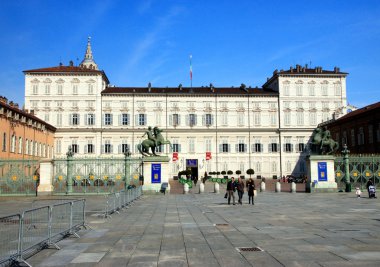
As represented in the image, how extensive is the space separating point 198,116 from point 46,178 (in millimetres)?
41268

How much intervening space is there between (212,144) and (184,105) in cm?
820

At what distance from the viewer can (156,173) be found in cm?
2988

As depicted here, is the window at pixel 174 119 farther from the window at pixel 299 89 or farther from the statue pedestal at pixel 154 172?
the statue pedestal at pixel 154 172

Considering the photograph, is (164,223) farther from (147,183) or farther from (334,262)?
(147,183)

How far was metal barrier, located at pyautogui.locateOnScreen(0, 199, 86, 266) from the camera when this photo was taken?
6.86 metres

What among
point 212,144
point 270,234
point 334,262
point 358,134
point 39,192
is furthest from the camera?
point 212,144

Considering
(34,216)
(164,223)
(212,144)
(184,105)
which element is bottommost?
(164,223)

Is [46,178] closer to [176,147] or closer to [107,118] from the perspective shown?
[107,118]

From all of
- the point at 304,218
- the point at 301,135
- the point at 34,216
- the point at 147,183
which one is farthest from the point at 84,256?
the point at 301,135

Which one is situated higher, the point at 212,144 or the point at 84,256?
the point at 212,144

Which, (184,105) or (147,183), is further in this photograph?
(184,105)

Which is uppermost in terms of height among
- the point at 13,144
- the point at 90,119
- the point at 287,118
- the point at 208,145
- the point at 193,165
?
→ the point at 287,118

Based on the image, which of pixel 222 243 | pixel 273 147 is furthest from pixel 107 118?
pixel 222 243

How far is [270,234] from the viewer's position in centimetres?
1077
